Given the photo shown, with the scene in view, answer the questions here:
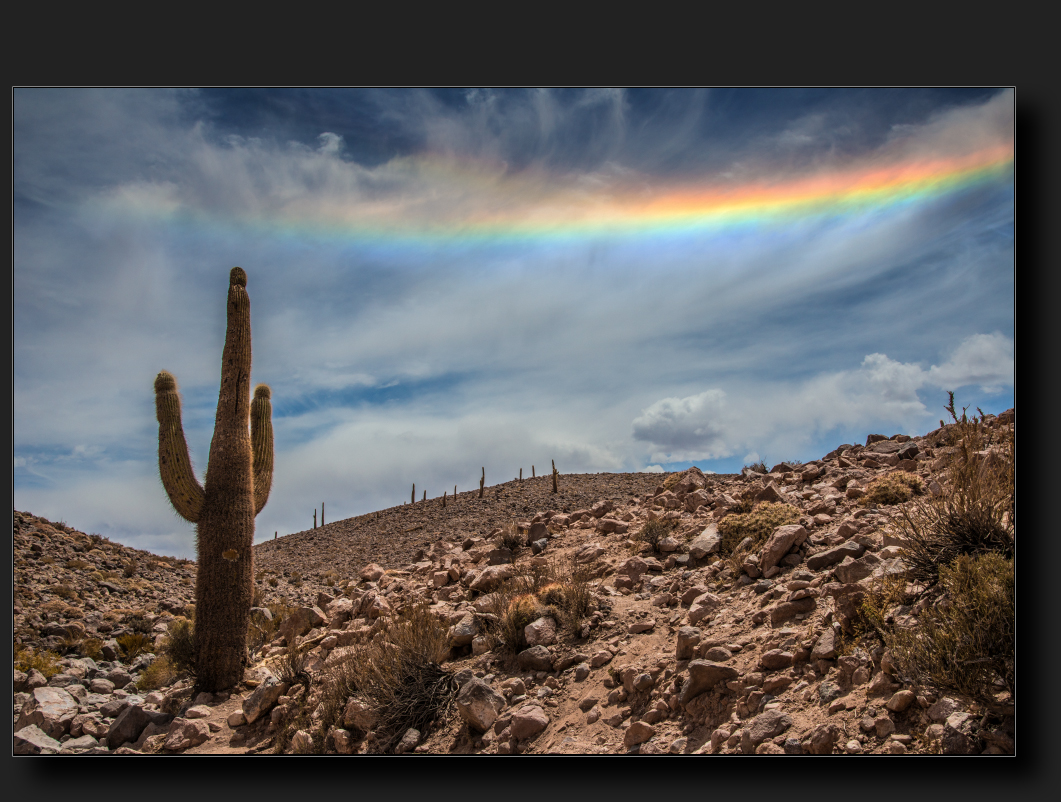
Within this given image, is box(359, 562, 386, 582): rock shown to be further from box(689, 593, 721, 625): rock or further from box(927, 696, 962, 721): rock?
box(927, 696, 962, 721): rock

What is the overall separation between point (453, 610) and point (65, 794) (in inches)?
188

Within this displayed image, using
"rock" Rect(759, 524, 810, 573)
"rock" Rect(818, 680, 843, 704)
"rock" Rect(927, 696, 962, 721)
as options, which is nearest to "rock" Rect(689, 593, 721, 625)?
"rock" Rect(759, 524, 810, 573)

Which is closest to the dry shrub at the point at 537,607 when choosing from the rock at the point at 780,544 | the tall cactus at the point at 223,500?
the rock at the point at 780,544

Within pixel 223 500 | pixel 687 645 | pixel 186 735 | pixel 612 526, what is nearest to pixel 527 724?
pixel 687 645

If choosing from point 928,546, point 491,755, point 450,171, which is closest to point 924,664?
point 928,546

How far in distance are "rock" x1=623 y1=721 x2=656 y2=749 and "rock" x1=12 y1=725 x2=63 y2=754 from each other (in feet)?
20.8

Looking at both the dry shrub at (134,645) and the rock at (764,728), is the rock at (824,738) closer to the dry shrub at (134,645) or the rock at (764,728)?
the rock at (764,728)

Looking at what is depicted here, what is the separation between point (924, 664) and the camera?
429cm

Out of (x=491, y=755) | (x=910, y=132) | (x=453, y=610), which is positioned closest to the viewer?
(x=491, y=755)

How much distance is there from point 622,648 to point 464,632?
2.20 metres

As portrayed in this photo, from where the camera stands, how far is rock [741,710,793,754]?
15.0ft

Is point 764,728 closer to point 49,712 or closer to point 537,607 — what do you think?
point 537,607

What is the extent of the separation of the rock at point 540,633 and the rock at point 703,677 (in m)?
2.06

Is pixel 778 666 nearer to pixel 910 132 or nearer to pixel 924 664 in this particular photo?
pixel 924 664
